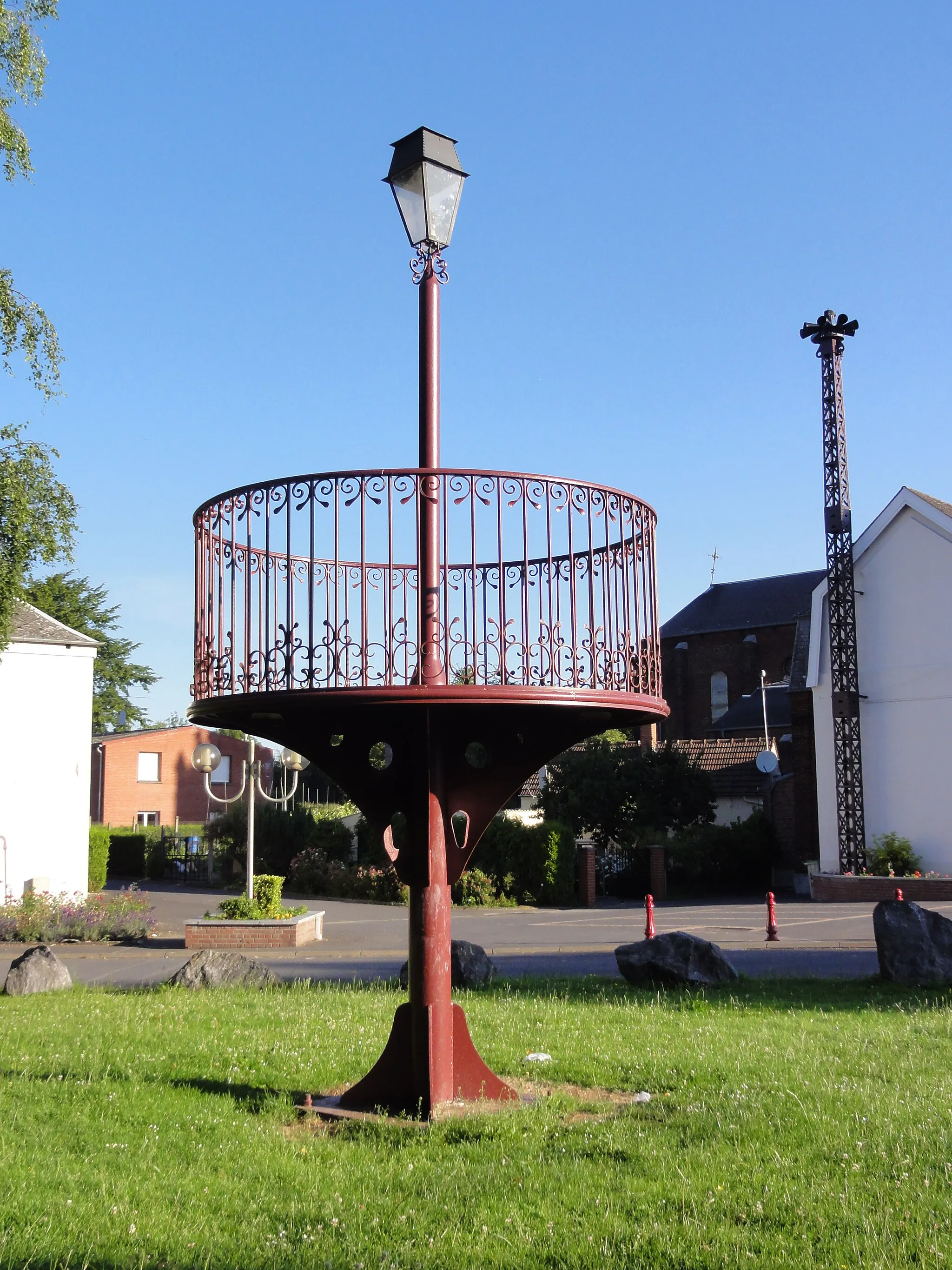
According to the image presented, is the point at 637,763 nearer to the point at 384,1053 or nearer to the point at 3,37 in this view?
the point at 3,37

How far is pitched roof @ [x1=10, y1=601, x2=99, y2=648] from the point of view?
25.7m

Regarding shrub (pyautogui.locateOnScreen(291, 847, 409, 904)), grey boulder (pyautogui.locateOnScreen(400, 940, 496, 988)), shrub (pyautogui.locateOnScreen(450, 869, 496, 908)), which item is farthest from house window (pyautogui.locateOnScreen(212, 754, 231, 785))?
grey boulder (pyautogui.locateOnScreen(400, 940, 496, 988))

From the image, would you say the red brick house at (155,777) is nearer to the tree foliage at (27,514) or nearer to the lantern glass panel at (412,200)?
the tree foliage at (27,514)

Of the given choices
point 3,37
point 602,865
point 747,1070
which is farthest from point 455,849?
point 602,865

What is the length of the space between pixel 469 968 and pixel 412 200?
7.90 metres

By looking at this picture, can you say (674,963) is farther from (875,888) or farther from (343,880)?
(343,880)

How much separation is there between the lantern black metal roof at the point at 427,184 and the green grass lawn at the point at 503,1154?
5.26 m

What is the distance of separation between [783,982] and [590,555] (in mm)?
7064

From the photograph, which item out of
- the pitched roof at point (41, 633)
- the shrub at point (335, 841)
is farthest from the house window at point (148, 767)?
the pitched roof at point (41, 633)

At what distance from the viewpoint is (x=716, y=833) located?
33344 mm

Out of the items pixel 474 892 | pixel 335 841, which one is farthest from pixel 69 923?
pixel 335 841

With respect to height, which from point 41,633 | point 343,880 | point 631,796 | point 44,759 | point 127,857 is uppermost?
point 41,633

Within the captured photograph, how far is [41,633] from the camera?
1035 inches

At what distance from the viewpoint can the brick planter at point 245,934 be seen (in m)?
18.0
